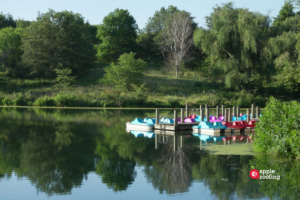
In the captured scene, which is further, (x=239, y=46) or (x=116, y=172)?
(x=239, y=46)

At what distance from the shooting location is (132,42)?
65375 mm

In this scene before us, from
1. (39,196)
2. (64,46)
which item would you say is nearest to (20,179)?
(39,196)

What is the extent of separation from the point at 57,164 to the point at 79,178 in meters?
2.03

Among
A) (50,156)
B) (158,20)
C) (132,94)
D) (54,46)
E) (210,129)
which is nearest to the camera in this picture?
(50,156)

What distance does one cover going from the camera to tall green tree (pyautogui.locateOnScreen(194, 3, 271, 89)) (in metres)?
41.0

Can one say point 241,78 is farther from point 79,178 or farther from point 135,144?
point 79,178

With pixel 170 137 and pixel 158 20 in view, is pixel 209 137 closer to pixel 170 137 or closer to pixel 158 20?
pixel 170 137

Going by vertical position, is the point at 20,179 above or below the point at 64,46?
below

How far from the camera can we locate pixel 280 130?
1200 cm

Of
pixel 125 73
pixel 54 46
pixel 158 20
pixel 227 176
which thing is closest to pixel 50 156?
pixel 227 176

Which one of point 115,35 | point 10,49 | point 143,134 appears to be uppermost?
point 115,35

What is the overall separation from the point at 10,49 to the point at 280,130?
49.8 m

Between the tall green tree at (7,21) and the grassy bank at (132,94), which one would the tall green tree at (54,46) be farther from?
the tall green tree at (7,21)

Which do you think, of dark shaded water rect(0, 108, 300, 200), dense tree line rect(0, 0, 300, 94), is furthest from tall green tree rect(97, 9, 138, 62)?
dark shaded water rect(0, 108, 300, 200)
